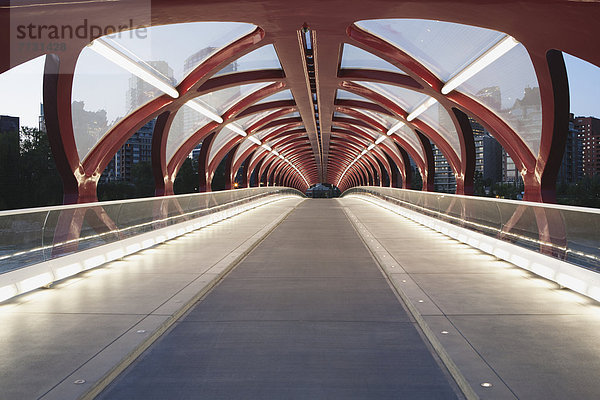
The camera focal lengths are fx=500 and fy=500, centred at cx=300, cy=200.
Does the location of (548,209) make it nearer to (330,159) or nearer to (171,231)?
(171,231)

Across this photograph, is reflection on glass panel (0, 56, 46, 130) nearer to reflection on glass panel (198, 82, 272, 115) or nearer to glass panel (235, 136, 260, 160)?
reflection on glass panel (198, 82, 272, 115)

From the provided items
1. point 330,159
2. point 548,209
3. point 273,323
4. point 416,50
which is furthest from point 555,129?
point 330,159

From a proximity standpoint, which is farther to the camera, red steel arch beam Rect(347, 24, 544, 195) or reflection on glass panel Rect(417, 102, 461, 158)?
reflection on glass panel Rect(417, 102, 461, 158)

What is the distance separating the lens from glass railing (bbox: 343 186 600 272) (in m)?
6.47

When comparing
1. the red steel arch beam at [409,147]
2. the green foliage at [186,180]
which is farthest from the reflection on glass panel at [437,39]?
the green foliage at [186,180]

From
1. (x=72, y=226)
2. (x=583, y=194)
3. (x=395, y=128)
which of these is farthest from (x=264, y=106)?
(x=583, y=194)

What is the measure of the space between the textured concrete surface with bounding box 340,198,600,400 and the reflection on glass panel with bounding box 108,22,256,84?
11.2 metres

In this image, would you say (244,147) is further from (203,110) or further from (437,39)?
(437,39)

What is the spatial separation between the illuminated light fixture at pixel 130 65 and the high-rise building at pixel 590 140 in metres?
190

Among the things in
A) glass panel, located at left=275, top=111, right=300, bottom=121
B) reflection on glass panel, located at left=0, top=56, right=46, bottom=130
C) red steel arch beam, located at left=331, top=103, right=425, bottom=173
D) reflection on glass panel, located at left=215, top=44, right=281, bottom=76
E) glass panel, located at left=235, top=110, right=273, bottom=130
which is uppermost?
reflection on glass panel, located at left=0, top=56, right=46, bottom=130

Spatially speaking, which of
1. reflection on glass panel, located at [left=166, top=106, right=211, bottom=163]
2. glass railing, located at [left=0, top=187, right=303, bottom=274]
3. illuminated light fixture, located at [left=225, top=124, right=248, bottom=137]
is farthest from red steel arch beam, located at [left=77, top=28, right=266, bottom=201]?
illuminated light fixture, located at [left=225, top=124, right=248, bottom=137]

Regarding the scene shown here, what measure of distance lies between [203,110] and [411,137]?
1677cm

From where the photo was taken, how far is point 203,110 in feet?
89.9

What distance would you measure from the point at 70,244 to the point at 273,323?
433 cm
